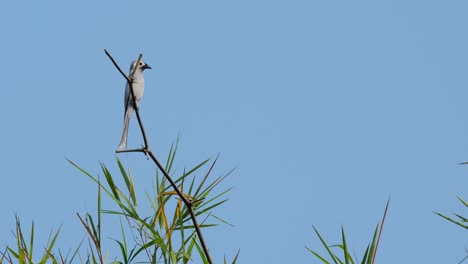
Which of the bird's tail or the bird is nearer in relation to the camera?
the bird's tail

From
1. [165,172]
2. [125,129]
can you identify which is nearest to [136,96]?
[125,129]

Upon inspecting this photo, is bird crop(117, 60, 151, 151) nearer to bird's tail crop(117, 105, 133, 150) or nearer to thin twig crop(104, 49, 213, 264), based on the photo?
bird's tail crop(117, 105, 133, 150)

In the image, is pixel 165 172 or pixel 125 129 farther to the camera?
pixel 125 129

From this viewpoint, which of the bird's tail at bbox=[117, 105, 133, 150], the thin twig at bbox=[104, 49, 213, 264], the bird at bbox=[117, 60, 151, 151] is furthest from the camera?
the bird at bbox=[117, 60, 151, 151]

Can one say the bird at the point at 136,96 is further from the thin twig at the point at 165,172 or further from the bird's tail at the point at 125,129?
the thin twig at the point at 165,172

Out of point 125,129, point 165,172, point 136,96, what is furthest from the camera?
point 136,96

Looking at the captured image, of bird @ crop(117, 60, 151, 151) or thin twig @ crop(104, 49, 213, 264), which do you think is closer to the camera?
thin twig @ crop(104, 49, 213, 264)

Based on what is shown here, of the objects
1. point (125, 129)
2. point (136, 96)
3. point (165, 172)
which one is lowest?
point (165, 172)

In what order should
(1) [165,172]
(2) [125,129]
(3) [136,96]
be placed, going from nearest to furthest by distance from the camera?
(1) [165,172], (2) [125,129], (3) [136,96]

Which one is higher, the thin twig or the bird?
the bird

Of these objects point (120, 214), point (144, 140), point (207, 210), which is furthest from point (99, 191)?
point (144, 140)

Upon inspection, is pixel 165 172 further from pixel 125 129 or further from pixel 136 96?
pixel 136 96

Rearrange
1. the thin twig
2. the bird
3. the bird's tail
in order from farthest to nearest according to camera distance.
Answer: the bird → the bird's tail → the thin twig

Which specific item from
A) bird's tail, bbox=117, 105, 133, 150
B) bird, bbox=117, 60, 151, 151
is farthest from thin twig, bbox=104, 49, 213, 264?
bird, bbox=117, 60, 151, 151
